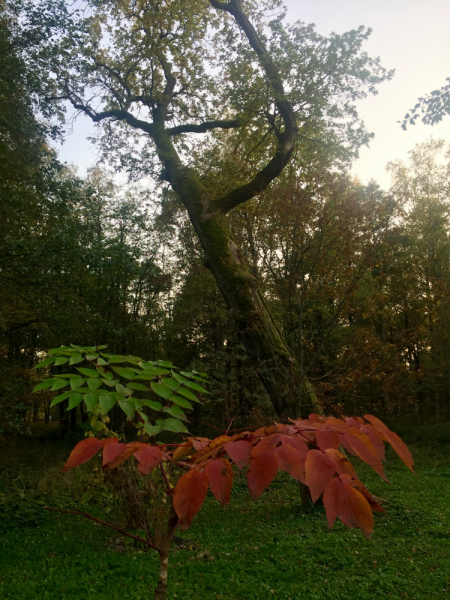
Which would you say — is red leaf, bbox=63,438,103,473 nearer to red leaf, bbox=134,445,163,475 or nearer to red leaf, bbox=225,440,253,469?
red leaf, bbox=134,445,163,475

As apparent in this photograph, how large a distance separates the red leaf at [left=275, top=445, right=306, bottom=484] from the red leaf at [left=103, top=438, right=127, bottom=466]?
0.44 metres

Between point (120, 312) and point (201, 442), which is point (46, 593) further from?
point (120, 312)

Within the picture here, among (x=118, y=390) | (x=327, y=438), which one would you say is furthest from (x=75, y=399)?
(x=327, y=438)

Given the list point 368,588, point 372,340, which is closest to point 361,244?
point 372,340

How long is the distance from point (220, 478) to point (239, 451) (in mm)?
81

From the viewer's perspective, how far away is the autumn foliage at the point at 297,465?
30.9 inches

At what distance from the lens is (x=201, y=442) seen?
4.60 feet

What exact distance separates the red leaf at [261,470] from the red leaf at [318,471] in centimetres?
7

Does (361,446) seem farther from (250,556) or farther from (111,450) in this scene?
(250,556)

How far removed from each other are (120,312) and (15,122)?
1046cm

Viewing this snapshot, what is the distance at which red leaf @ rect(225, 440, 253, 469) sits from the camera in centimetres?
91

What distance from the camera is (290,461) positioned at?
0.86m

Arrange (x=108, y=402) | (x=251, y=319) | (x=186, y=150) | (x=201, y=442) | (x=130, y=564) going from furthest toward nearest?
(x=186, y=150)
(x=251, y=319)
(x=130, y=564)
(x=201, y=442)
(x=108, y=402)

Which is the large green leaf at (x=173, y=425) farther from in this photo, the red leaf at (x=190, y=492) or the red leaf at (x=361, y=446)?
the red leaf at (x=361, y=446)
